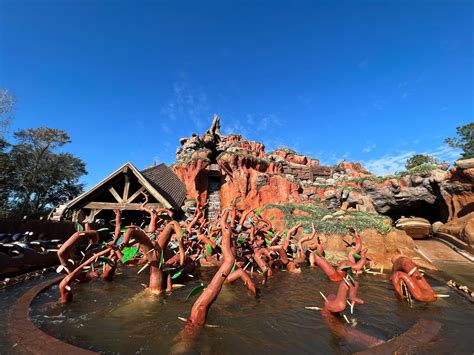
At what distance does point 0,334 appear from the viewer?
8.22 feet

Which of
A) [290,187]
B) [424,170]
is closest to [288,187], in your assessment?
[290,187]

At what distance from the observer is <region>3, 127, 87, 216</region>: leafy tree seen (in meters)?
24.1

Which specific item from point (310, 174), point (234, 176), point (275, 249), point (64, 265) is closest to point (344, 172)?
point (310, 174)

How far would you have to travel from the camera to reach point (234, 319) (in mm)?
3201

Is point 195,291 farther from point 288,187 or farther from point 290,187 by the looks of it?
point 290,187

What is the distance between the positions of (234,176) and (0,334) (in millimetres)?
17193

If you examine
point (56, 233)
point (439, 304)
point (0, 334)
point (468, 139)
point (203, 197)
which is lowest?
point (439, 304)

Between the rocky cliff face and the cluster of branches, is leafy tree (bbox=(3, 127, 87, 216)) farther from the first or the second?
the rocky cliff face

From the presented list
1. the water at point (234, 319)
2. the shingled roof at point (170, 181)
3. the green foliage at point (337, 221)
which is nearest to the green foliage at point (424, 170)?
the green foliage at point (337, 221)

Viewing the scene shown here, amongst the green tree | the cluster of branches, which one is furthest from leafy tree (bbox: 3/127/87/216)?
the green tree

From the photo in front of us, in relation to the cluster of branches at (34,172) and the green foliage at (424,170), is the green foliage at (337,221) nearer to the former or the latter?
the green foliage at (424,170)

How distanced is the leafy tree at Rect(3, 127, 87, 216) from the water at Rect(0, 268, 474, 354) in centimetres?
2547

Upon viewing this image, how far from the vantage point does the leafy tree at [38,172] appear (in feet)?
79.2

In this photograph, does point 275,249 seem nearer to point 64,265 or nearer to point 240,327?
point 240,327
